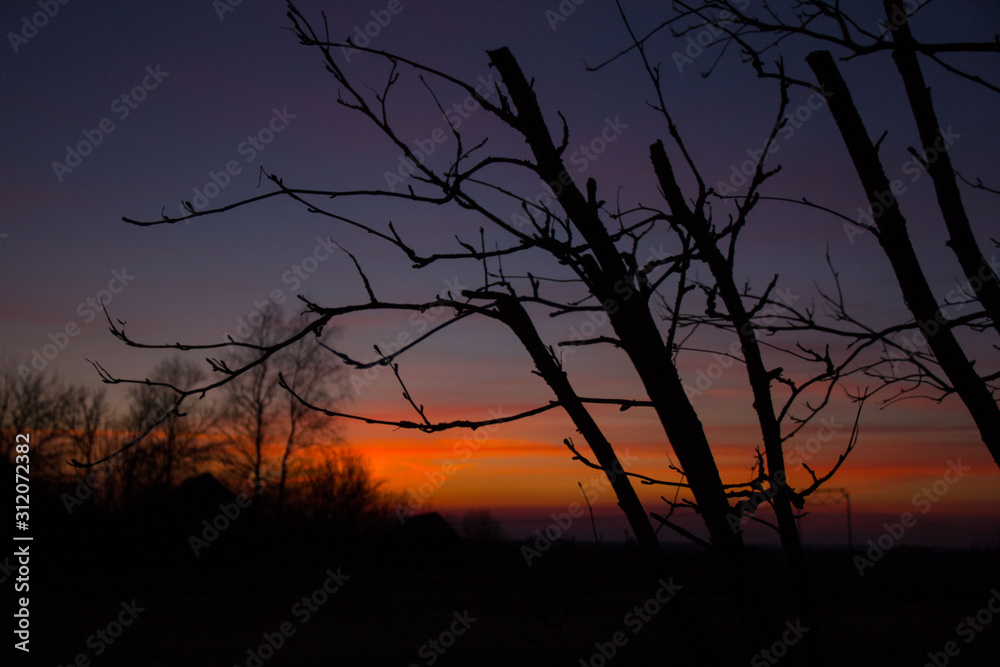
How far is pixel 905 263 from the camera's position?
170 cm

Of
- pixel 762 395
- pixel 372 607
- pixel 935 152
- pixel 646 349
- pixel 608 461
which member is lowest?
pixel 372 607

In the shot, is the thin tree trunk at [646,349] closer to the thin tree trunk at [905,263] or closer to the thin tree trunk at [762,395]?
the thin tree trunk at [762,395]

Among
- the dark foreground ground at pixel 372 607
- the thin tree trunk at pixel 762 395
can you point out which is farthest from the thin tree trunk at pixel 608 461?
the dark foreground ground at pixel 372 607

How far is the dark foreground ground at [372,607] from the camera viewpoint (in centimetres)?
1544

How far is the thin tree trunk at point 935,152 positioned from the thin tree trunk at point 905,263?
9 centimetres

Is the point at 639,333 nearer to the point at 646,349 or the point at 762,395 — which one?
the point at 646,349

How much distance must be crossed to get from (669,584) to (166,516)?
3099 cm

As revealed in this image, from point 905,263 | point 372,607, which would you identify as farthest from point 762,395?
point 372,607

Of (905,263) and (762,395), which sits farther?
(762,395)

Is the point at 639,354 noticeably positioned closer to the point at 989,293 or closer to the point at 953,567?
the point at 989,293

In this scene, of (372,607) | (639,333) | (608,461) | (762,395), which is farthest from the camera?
(372,607)

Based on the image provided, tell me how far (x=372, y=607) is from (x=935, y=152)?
22204mm

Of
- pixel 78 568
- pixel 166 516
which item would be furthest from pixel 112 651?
pixel 166 516

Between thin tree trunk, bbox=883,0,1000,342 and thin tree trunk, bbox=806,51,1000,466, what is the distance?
0.09 m
